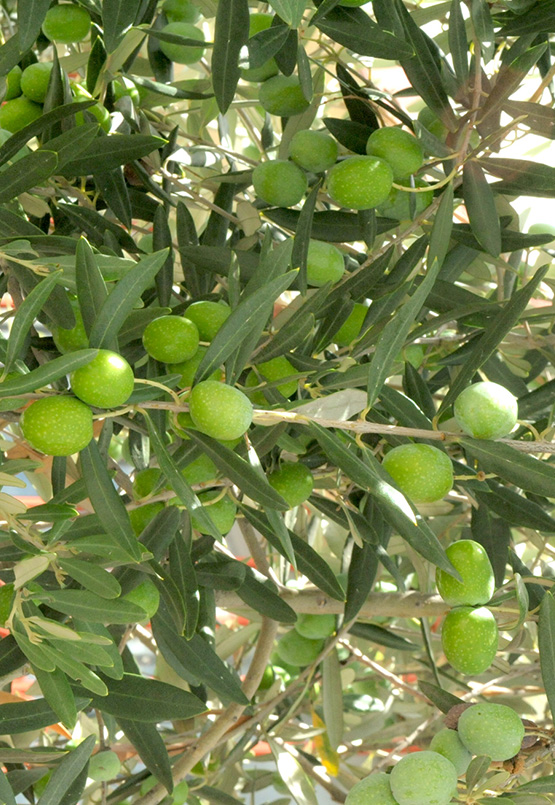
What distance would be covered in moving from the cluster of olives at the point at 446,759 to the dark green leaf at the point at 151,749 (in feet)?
0.92

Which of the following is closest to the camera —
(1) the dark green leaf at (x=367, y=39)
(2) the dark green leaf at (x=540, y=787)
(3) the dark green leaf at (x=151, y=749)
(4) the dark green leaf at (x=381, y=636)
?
(2) the dark green leaf at (x=540, y=787)

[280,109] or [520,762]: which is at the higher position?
[280,109]

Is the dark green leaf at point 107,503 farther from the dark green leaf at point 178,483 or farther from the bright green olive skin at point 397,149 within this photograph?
the bright green olive skin at point 397,149

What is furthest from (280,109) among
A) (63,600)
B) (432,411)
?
(63,600)

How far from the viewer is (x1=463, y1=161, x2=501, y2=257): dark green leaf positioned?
30.4 inches

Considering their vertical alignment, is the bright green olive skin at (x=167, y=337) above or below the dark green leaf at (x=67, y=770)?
above

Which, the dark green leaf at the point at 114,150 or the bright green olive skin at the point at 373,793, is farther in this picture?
the dark green leaf at the point at 114,150

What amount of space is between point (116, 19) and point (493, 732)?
0.64m

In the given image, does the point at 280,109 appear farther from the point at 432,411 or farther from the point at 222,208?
the point at 432,411

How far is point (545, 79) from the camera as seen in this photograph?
873mm

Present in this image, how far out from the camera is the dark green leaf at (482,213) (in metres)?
0.77

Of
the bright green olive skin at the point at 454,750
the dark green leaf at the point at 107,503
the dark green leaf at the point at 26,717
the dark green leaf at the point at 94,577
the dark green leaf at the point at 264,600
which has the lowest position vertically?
the dark green leaf at the point at 26,717

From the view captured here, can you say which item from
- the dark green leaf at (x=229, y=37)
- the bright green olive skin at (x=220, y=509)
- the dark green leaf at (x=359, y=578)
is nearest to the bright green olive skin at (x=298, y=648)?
the dark green leaf at (x=359, y=578)

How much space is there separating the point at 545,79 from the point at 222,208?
1.20 feet
